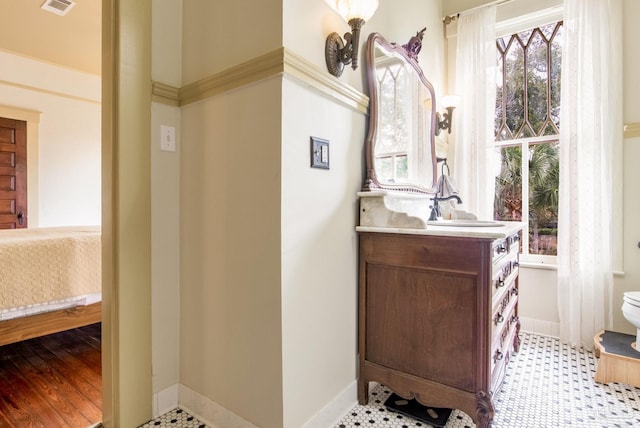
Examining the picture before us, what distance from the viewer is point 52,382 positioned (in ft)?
6.19

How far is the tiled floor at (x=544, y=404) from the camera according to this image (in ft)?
5.09

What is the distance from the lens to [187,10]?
5.38 ft

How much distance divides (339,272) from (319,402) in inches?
23.1

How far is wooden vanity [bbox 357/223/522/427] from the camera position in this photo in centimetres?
141

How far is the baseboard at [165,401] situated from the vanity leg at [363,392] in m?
0.94

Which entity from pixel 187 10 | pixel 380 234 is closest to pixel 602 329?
pixel 380 234

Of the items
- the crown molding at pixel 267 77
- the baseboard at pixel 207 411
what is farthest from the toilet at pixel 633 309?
the baseboard at pixel 207 411

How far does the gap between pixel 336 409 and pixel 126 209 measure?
4.42 ft

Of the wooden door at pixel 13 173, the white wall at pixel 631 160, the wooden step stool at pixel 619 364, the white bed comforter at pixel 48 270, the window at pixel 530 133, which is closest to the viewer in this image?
the wooden step stool at pixel 619 364

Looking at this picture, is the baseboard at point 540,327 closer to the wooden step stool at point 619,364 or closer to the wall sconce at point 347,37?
the wooden step stool at point 619,364

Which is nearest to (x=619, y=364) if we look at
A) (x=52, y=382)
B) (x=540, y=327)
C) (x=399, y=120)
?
(x=540, y=327)

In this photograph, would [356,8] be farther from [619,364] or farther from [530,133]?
[619,364]

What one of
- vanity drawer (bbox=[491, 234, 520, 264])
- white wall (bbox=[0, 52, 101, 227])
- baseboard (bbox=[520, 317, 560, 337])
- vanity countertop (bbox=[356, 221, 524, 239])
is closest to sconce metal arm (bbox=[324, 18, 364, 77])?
vanity countertop (bbox=[356, 221, 524, 239])

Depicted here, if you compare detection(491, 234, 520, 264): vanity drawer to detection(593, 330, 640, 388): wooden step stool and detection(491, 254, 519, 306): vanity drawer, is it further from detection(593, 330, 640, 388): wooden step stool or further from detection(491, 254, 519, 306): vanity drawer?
detection(593, 330, 640, 388): wooden step stool
